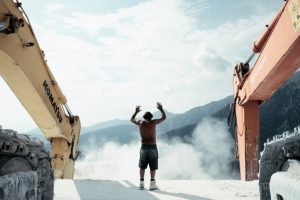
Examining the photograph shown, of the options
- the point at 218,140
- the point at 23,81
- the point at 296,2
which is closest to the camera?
the point at 296,2

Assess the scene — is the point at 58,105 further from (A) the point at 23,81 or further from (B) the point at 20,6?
(B) the point at 20,6

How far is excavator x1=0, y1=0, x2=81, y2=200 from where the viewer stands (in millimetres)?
2859

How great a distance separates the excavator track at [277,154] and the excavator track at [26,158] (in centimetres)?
153

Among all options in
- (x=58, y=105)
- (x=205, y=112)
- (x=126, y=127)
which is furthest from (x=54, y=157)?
(x=126, y=127)

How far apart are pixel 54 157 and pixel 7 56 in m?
4.35

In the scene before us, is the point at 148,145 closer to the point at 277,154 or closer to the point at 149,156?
the point at 149,156

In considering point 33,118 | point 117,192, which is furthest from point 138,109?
point 33,118

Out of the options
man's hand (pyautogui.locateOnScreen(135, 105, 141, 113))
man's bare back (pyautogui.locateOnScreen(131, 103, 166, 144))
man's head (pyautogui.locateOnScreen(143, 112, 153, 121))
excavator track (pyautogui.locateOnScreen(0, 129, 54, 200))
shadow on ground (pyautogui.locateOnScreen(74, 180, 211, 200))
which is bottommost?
shadow on ground (pyautogui.locateOnScreen(74, 180, 211, 200))

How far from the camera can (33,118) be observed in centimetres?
787

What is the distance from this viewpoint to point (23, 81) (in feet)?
21.9

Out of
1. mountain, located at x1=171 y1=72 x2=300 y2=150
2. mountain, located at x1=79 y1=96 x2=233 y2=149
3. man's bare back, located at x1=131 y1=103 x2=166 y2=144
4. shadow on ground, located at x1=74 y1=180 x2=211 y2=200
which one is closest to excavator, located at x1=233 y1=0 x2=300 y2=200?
man's bare back, located at x1=131 y1=103 x2=166 y2=144

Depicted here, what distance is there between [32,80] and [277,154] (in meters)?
5.11

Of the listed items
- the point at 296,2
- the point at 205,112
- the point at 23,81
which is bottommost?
the point at 23,81

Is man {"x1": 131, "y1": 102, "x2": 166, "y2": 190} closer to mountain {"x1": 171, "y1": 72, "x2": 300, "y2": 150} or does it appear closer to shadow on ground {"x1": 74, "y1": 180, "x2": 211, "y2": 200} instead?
shadow on ground {"x1": 74, "y1": 180, "x2": 211, "y2": 200}
